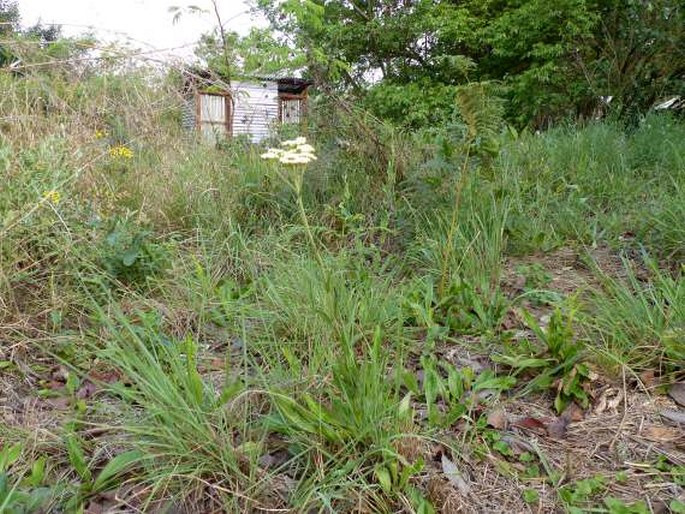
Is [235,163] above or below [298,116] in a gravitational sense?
below

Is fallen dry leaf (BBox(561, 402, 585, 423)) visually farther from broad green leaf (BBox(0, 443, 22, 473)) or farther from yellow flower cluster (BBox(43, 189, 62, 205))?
yellow flower cluster (BBox(43, 189, 62, 205))

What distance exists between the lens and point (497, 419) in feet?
4.79

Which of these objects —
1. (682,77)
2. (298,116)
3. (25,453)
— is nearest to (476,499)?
(25,453)

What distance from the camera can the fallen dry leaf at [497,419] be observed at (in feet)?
4.74

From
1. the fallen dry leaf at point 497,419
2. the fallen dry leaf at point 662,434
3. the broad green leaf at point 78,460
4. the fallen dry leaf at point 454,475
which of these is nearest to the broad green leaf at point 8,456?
the broad green leaf at point 78,460

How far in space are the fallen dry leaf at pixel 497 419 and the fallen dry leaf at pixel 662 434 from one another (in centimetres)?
37

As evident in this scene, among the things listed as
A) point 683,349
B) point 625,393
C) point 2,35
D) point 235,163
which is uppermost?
point 2,35

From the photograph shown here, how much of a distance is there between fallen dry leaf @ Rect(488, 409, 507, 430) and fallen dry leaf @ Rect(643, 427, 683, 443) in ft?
1.23

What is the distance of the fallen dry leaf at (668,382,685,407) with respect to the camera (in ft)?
4.87

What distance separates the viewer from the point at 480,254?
90.0 inches

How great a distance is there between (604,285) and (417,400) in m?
1.05

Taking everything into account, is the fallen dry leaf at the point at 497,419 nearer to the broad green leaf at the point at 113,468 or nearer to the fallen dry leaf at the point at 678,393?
the fallen dry leaf at the point at 678,393

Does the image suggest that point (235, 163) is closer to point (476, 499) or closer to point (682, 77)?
point (476, 499)

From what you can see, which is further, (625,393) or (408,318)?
(408,318)
